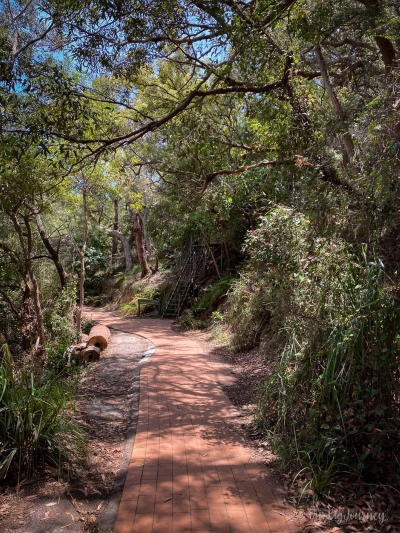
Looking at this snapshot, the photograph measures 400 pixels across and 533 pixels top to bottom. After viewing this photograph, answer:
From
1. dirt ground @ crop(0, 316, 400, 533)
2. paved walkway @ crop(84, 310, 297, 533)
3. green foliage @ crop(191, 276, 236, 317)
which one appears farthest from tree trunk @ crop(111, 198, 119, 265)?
dirt ground @ crop(0, 316, 400, 533)

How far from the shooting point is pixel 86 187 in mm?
12875

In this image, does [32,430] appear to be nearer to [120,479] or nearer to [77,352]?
[120,479]

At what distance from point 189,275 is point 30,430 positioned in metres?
14.6

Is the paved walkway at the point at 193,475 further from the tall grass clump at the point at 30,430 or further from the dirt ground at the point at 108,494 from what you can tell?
the tall grass clump at the point at 30,430

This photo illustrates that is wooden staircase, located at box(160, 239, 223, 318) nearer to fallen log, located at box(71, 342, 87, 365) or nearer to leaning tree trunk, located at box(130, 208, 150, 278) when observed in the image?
leaning tree trunk, located at box(130, 208, 150, 278)

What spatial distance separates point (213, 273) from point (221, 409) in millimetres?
11664

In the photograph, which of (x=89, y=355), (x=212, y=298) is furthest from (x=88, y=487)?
(x=212, y=298)

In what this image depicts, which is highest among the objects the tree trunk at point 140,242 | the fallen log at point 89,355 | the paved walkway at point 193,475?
the tree trunk at point 140,242

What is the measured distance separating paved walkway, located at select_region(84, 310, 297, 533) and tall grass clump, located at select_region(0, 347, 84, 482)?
0.70 metres

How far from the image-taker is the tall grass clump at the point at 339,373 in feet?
12.6

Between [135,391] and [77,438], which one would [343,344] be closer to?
[77,438]

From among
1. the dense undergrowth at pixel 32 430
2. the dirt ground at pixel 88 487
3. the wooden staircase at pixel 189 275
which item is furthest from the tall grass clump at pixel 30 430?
the wooden staircase at pixel 189 275

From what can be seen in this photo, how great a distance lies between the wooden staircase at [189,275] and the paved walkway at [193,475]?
1035 cm

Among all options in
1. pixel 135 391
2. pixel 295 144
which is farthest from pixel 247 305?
pixel 295 144
